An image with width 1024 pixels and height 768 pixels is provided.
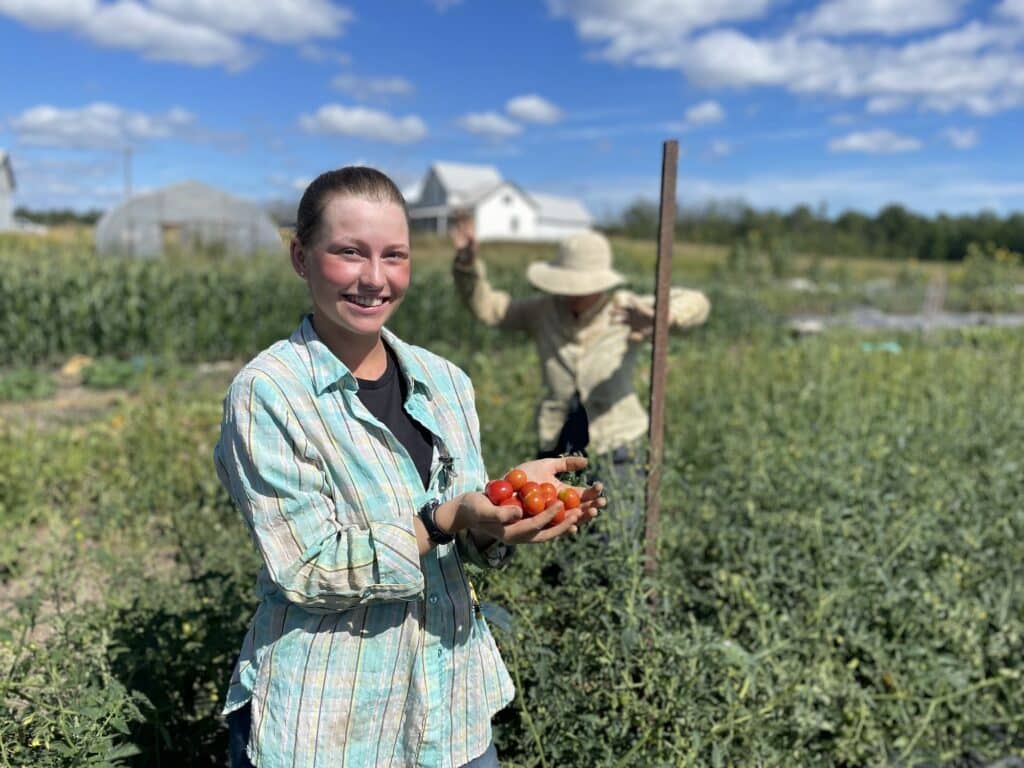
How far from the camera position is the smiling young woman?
1312 mm

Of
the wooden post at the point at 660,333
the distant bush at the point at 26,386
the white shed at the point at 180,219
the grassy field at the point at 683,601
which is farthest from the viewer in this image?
the white shed at the point at 180,219

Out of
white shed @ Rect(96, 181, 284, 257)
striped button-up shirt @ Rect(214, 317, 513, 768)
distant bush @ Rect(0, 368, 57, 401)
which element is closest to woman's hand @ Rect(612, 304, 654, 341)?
striped button-up shirt @ Rect(214, 317, 513, 768)

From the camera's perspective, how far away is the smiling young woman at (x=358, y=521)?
4.31ft

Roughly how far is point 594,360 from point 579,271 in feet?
1.22

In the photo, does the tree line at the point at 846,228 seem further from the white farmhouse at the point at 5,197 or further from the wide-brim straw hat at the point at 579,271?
the white farmhouse at the point at 5,197

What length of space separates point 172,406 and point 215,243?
451 inches

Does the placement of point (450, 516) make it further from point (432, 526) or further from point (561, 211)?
point (561, 211)

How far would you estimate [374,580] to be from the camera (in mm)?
1312

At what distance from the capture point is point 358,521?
139 centimetres

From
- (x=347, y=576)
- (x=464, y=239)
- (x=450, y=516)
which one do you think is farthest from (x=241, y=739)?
(x=464, y=239)

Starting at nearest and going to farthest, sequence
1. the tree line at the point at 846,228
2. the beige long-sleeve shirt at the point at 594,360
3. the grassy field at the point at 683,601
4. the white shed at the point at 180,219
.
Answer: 1. the grassy field at the point at 683,601
2. the beige long-sleeve shirt at the point at 594,360
3. the white shed at the point at 180,219
4. the tree line at the point at 846,228

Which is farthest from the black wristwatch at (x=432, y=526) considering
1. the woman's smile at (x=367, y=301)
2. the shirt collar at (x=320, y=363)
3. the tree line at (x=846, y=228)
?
the tree line at (x=846, y=228)

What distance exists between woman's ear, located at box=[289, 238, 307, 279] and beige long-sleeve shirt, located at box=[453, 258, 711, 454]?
5.84 feet

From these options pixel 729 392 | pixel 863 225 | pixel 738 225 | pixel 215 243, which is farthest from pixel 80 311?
pixel 863 225
